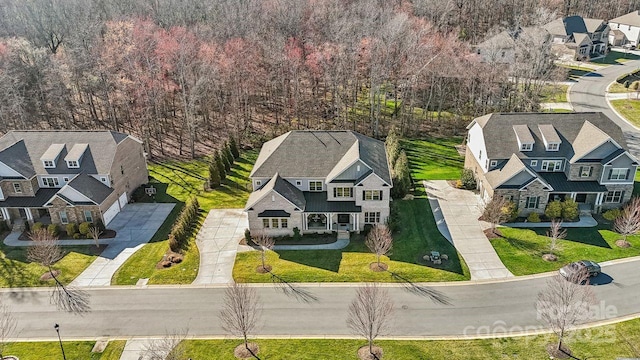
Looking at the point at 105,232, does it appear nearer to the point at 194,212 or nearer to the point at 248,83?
the point at 194,212

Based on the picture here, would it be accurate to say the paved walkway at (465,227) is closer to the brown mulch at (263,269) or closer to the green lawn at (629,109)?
the brown mulch at (263,269)

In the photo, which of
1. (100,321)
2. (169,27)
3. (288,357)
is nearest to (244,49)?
(169,27)

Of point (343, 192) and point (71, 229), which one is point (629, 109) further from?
point (71, 229)

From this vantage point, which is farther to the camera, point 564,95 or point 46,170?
point 564,95

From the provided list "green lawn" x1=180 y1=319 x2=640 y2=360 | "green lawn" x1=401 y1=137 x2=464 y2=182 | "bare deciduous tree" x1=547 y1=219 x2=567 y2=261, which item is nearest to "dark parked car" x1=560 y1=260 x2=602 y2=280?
"bare deciduous tree" x1=547 y1=219 x2=567 y2=261

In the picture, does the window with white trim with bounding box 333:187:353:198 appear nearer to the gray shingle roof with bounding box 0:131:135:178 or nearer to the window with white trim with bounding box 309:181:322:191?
the window with white trim with bounding box 309:181:322:191

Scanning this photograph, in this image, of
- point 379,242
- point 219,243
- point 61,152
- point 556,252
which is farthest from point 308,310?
point 61,152
